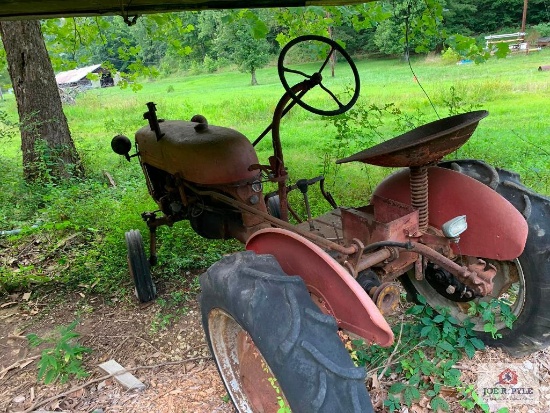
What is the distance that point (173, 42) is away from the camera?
19.8ft

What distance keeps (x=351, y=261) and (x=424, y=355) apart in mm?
918

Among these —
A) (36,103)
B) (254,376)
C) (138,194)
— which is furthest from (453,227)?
(36,103)

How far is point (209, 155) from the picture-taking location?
2676 millimetres

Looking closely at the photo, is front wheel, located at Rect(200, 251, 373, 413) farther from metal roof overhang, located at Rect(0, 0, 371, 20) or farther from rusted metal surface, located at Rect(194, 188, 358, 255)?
metal roof overhang, located at Rect(0, 0, 371, 20)

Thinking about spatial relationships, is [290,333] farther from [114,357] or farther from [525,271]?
[114,357]

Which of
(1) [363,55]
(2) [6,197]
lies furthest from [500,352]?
(1) [363,55]

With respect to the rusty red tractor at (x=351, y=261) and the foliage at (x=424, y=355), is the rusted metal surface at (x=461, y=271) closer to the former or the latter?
the rusty red tractor at (x=351, y=261)

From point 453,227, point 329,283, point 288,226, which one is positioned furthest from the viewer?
point 288,226

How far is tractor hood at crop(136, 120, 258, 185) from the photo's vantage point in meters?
2.66

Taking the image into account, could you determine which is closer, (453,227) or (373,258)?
(453,227)

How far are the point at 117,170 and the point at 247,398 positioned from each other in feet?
18.4

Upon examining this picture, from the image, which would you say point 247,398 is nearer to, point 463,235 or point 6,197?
point 463,235

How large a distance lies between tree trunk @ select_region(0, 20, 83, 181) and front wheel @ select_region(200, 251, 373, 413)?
4672 mm

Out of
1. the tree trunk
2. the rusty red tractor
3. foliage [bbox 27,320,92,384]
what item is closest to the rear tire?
Answer: foliage [bbox 27,320,92,384]
